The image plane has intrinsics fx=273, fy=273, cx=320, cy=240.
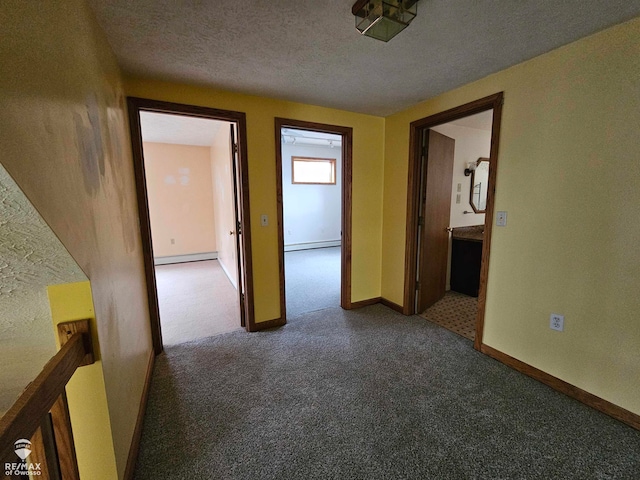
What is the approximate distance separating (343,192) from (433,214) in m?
1.04

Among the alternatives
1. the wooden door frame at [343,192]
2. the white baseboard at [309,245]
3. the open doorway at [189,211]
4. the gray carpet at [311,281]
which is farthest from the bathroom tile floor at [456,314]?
the white baseboard at [309,245]

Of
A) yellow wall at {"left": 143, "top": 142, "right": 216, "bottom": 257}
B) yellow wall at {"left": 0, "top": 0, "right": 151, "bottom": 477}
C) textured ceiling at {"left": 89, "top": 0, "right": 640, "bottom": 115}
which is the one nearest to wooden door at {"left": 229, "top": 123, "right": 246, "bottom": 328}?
textured ceiling at {"left": 89, "top": 0, "right": 640, "bottom": 115}

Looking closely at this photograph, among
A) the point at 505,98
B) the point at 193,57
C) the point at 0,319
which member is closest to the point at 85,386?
the point at 0,319

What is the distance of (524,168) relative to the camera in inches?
76.0

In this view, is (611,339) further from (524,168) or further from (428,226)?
(428,226)

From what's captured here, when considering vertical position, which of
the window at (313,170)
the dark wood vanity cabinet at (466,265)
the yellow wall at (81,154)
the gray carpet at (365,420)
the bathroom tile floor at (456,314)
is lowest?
the gray carpet at (365,420)

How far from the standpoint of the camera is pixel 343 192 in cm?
303

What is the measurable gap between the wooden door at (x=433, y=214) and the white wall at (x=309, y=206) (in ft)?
12.3

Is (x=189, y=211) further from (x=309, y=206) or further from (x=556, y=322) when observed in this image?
(x=556, y=322)

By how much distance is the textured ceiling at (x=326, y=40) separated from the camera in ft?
4.38

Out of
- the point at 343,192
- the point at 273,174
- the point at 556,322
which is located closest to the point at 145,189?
the point at 273,174

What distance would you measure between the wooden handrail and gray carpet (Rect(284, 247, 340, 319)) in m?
2.20

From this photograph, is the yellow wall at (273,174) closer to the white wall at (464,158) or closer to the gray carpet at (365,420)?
the gray carpet at (365,420)

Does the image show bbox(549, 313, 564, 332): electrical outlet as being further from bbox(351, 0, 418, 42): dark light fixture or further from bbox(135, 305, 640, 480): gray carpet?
bbox(351, 0, 418, 42): dark light fixture
